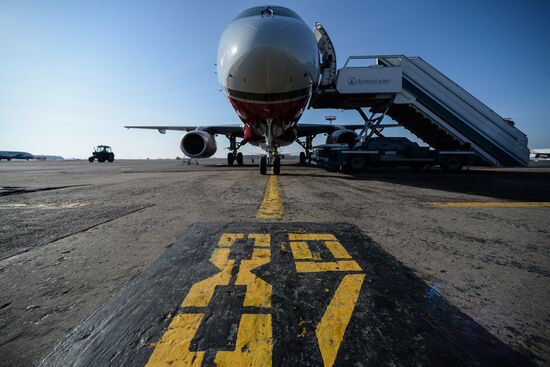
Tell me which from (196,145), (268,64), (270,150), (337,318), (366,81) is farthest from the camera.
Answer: (196,145)

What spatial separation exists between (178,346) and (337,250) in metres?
1.26

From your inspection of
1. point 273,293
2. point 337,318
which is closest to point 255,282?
point 273,293

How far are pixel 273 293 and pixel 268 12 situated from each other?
6.76m

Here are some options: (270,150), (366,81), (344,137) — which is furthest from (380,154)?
(270,150)

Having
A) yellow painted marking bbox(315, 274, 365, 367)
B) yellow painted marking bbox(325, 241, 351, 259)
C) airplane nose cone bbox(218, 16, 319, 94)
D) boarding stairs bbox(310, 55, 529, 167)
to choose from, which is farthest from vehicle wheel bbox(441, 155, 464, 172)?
yellow painted marking bbox(315, 274, 365, 367)

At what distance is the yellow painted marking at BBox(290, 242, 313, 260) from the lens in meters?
1.62

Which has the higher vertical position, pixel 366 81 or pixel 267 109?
pixel 366 81

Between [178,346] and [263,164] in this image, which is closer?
[178,346]

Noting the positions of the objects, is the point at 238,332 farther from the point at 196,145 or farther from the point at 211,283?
the point at 196,145

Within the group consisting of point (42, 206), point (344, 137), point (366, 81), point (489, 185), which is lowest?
point (42, 206)

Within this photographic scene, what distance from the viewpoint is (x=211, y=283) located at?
1270 millimetres

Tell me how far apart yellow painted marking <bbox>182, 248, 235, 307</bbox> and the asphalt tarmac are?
1 centimetres

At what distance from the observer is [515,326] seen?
974 millimetres

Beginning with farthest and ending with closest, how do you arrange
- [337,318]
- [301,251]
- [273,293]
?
[301,251] < [273,293] < [337,318]
